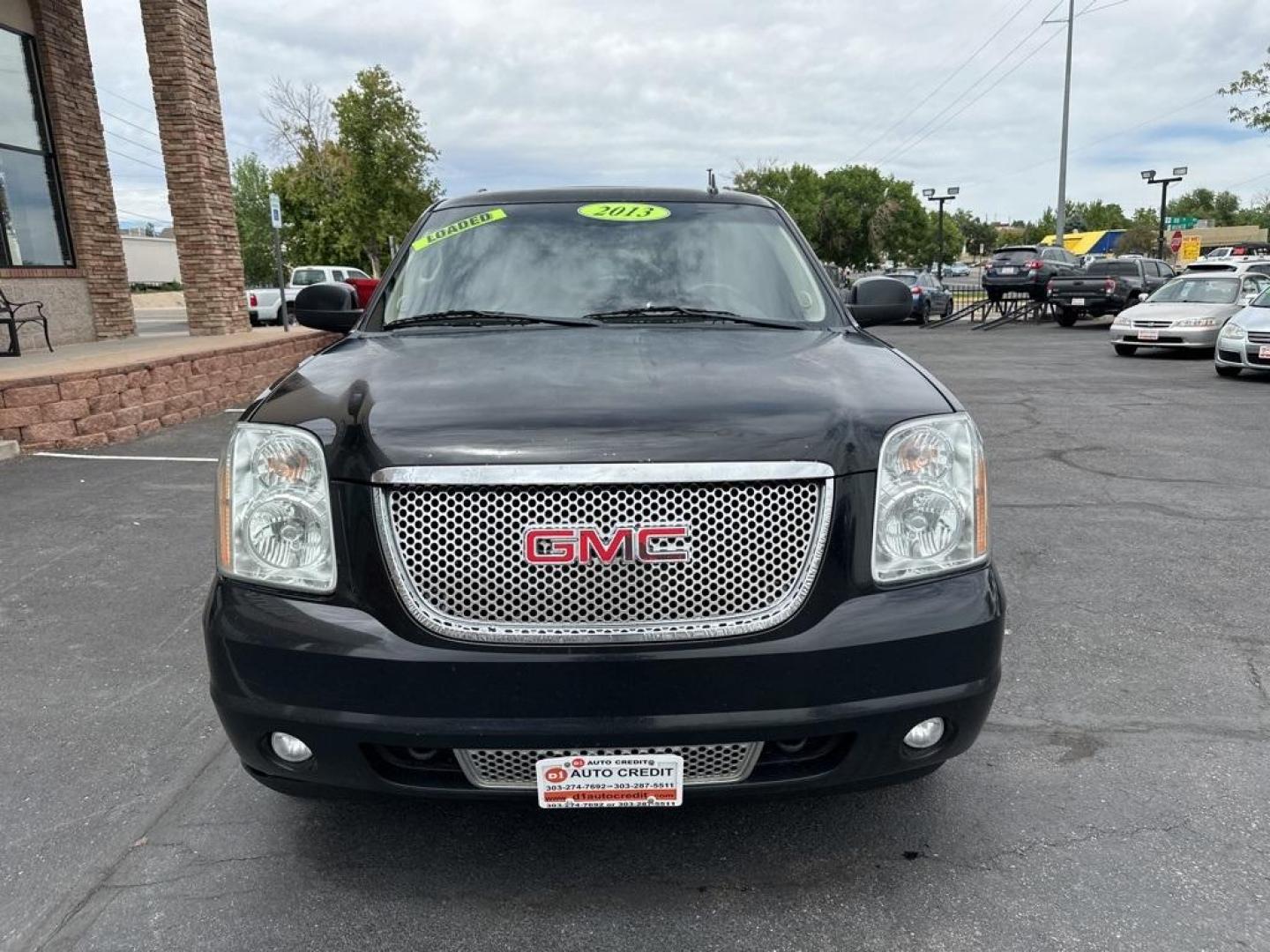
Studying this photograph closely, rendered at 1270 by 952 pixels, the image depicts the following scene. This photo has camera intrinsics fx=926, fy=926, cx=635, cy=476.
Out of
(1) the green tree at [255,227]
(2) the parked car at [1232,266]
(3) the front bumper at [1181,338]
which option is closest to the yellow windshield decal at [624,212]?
(3) the front bumper at [1181,338]

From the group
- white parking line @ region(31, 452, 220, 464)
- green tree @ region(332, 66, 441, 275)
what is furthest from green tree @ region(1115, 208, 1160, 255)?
white parking line @ region(31, 452, 220, 464)

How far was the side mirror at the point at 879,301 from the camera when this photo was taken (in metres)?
3.82

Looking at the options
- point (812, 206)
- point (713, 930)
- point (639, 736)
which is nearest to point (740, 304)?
point (639, 736)

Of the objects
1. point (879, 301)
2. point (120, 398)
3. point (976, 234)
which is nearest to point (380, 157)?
point (120, 398)

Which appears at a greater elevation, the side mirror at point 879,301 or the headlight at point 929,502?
the side mirror at point 879,301

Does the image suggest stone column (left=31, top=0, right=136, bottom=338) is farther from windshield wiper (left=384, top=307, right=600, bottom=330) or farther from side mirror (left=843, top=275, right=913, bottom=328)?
side mirror (left=843, top=275, right=913, bottom=328)

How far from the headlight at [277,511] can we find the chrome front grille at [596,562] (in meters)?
0.18

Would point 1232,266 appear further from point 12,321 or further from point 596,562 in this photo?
point 596,562

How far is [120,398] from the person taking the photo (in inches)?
347

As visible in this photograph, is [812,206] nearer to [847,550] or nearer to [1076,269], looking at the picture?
[1076,269]

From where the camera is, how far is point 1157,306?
16.6 metres

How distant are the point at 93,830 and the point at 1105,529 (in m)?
5.30

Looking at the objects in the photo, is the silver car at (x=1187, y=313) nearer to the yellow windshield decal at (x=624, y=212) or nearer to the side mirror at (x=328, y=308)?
the yellow windshield decal at (x=624, y=212)

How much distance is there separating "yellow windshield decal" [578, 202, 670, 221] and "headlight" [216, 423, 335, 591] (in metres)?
1.82
